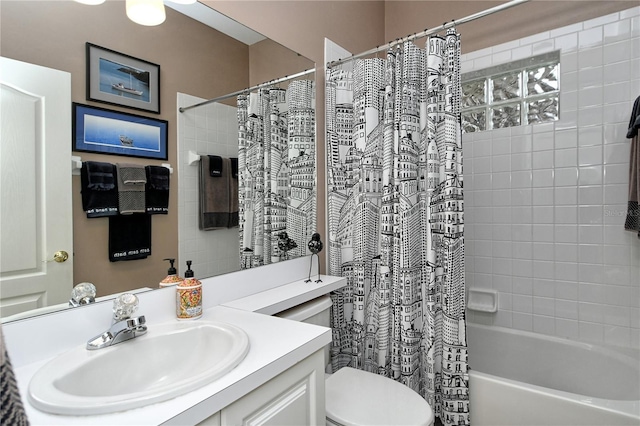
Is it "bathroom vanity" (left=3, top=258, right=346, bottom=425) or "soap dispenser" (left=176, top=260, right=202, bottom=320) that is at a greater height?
"soap dispenser" (left=176, top=260, right=202, bottom=320)

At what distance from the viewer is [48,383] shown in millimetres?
712

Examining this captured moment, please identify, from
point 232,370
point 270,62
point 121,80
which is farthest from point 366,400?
point 270,62

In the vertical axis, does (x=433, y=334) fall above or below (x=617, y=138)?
below

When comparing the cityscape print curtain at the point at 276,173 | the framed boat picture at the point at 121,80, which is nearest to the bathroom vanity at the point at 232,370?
the cityscape print curtain at the point at 276,173

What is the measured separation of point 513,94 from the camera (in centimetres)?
223

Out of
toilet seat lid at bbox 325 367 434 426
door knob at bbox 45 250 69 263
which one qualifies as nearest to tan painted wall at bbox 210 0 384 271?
toilet seat lid at bbox 325 367 434 426

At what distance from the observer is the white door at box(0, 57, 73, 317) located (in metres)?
0.87

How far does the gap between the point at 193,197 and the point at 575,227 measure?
2099mm

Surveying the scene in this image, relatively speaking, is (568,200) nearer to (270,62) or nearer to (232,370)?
(270,62)

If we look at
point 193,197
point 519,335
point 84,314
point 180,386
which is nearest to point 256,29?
point 193,197

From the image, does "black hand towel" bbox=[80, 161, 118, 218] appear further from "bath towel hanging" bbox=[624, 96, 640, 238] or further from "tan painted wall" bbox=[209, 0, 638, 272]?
"bath towel hanging" bbox=[624, 96, 640, 238]

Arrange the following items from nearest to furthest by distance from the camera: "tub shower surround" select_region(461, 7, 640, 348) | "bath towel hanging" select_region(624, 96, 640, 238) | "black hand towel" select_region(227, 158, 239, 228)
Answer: "black hand towel" select_region(227, 158, 239, 228), "bath towel hanging" select_region(624, 96, 640, 238), "tub shower surround" select_region(461, 7, 640, 348)

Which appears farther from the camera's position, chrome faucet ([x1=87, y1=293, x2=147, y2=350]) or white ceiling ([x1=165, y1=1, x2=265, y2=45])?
white ceiling ([x1=165, y1=1, x2=265, y2=45])

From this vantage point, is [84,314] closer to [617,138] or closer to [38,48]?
[38,48]
